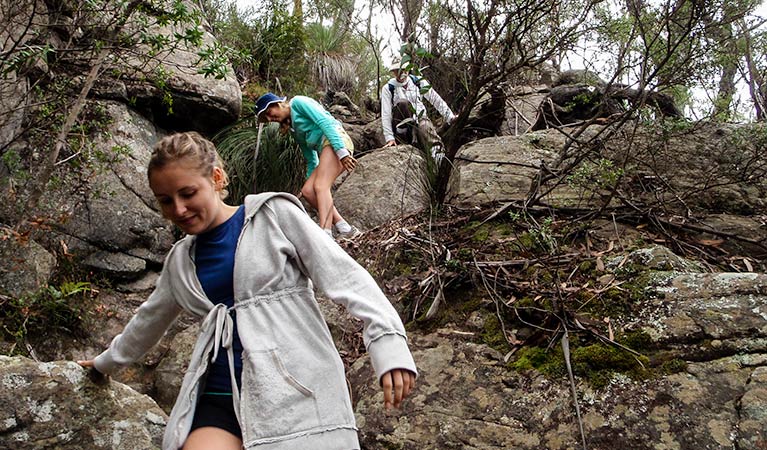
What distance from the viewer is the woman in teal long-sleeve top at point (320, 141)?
5.72 m

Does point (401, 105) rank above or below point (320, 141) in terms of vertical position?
above

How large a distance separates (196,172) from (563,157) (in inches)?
121

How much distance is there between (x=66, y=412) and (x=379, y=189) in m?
4.44

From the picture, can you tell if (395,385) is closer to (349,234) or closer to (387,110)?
(349,234)

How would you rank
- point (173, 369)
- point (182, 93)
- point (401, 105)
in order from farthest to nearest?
point (401, 105)
point (182, 93)
point (173, 369)

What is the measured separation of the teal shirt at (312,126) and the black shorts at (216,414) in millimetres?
3764

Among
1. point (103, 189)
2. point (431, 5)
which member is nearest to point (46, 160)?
point (103, 189)

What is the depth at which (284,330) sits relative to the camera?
2096mm

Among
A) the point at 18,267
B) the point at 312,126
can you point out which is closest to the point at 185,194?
the point at 18,267

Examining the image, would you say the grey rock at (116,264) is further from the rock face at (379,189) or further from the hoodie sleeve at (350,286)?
the hoodie sleeve at (350,286)

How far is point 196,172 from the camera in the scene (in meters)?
2.24

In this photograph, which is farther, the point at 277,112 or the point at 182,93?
the point at 182,93

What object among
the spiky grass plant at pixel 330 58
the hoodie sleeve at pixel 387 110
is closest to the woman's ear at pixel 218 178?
the hoodie sleeve at pixel 387 110

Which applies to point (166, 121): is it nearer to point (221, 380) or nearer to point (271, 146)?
point (271, 146)
